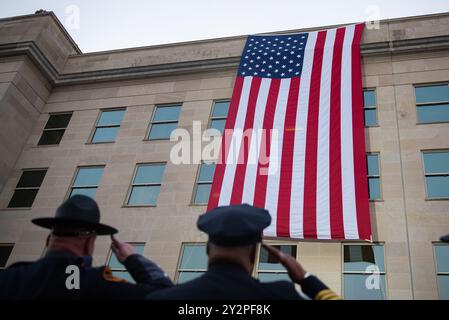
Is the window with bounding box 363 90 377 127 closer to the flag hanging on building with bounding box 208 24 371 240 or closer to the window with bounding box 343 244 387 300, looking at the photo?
the flag hanging on building with bounding box 208 24 371 240

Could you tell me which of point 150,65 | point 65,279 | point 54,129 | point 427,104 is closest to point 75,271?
point 65,279

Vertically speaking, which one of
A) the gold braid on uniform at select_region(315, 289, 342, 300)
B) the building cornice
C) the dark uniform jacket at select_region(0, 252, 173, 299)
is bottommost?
the dark uniform jacket at select_region(0, 252, 173, 299)

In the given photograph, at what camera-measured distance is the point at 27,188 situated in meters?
15.0

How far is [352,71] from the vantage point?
13008mm

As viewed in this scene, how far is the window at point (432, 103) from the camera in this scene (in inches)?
498

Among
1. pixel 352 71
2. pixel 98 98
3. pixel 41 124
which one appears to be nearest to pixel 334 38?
pixel 352 71

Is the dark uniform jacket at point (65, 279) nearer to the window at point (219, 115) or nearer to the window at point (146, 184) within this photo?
the window at point (146, 184)

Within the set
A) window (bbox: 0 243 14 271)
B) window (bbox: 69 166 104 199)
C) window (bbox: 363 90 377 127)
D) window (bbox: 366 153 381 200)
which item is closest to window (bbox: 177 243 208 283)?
window (bbox: 69 166 104 199)

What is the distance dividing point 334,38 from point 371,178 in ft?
19.4

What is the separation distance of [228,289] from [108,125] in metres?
15.1

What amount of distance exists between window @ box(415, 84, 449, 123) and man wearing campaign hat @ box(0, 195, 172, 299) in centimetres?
1245

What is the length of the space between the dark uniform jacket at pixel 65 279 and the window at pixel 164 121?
485 inches

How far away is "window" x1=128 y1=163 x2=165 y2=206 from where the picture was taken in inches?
530

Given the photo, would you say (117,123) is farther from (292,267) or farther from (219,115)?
(292,267)
